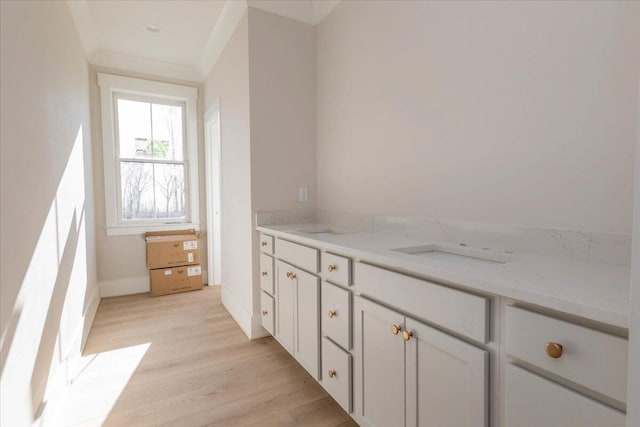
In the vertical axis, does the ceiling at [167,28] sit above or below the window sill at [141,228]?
above

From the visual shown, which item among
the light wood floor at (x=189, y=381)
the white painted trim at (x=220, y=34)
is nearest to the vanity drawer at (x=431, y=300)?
the light wood floor at (x=189, y=381)

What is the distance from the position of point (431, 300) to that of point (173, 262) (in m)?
3.57

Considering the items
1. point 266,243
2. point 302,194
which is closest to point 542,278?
point 266,243

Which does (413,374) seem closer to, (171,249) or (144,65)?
(171,249)

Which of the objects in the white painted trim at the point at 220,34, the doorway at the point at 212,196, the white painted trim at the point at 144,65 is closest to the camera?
the white painted trim at the point at 220,34

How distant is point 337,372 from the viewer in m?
1.56

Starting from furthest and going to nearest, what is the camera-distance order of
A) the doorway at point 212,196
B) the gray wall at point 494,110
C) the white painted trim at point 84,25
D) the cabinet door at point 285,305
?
the doorway at point 212,196 → the white painted trim at point 84,25 → the cabinet door at point 285,305 → the gray wall at point 494,110

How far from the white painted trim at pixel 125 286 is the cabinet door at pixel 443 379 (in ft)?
12.4

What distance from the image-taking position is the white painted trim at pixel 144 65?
3592 mm

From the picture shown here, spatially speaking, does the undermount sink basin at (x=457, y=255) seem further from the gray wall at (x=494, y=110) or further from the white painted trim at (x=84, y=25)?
the white painted trim at (x=84, y=25)

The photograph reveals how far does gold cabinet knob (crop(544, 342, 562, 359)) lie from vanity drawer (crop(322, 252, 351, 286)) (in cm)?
84

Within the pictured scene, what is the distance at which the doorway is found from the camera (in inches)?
156

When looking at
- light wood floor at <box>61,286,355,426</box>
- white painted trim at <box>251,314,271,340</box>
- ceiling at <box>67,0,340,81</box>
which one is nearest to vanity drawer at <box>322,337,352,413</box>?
light wood floor at <box>61,286,355,426</box>

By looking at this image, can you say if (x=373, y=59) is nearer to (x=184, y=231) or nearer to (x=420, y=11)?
(x=420, y=11)
